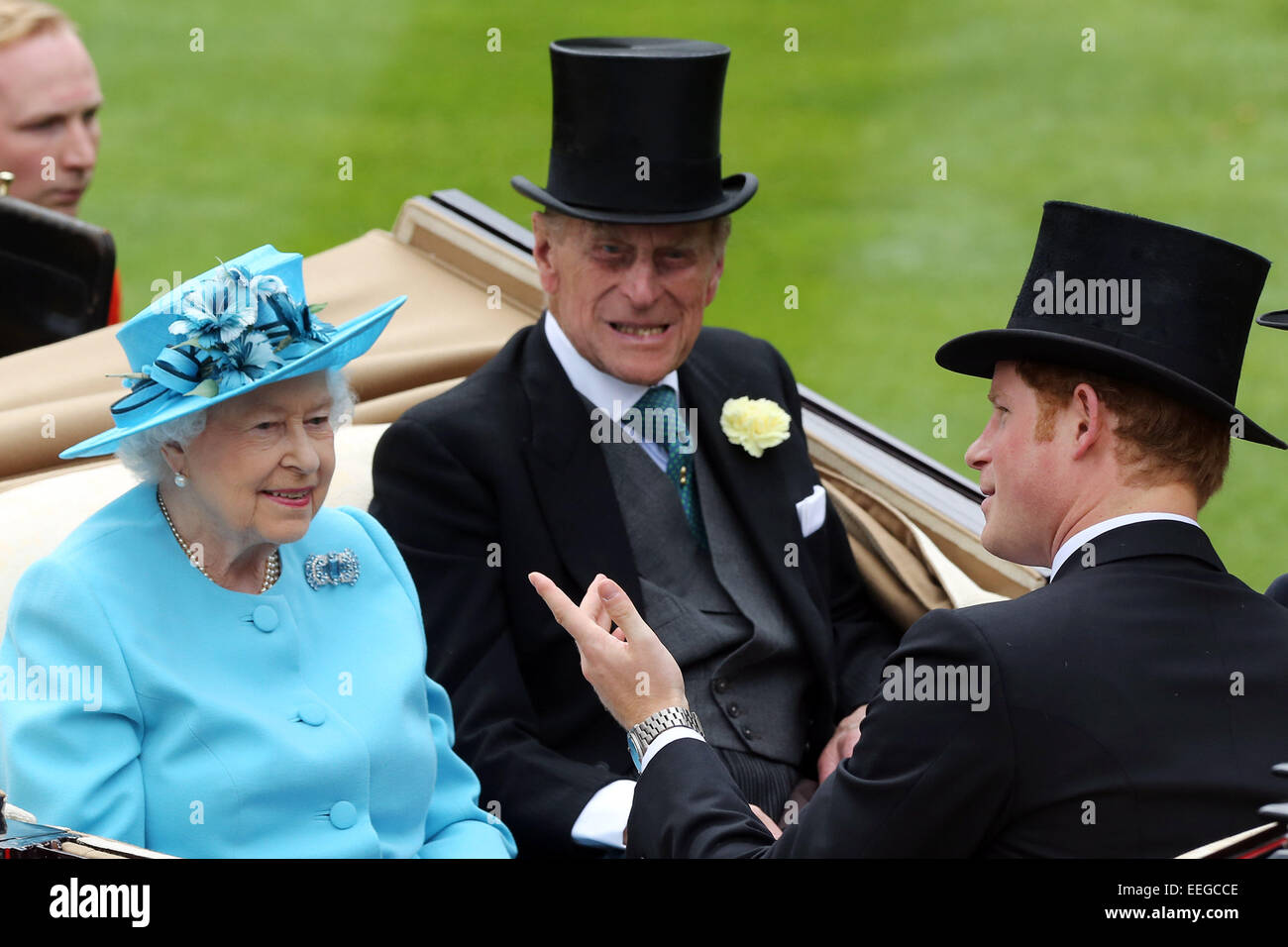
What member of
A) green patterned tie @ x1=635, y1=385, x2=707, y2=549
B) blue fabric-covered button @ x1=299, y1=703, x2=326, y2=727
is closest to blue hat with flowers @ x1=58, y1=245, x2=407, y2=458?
blue fabric-covered button @ x1=299, y1=703, x2=326, y2=727

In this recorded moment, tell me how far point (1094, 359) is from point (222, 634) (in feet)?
4.71

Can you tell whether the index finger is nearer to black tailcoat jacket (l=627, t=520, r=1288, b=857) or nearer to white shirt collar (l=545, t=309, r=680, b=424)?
black tailcoat jacket (l=627, t=520, r=1288, b=857)

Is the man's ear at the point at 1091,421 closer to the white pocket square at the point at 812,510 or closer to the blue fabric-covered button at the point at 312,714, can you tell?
the blue fabric-covered button at the point at 312,714

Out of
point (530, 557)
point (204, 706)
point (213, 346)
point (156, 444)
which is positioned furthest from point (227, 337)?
point (530, 557)

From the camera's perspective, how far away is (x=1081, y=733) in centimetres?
235

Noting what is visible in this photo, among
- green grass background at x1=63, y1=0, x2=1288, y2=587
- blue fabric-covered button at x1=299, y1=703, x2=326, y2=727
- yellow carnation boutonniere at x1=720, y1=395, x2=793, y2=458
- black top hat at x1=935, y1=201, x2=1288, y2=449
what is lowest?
green grass background at x1=63, y1=0, x2=1288, y2=587

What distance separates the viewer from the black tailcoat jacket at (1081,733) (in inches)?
92.5

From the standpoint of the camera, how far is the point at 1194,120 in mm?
11703

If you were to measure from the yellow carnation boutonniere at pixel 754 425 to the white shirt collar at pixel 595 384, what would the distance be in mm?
207

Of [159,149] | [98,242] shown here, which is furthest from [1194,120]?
[98,242]

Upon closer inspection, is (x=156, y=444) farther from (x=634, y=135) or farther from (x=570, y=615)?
(x=634, y=135)

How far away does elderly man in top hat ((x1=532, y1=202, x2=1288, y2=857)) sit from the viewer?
236 cm

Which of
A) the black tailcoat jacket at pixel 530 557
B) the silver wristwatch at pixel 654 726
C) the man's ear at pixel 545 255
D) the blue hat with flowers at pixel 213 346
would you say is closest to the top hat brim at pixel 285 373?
the blue hat with flowers at pixel 213 346

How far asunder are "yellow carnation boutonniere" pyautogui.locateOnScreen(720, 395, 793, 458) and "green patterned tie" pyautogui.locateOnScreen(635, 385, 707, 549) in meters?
0.11
